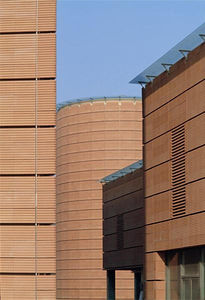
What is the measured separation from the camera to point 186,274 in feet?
132

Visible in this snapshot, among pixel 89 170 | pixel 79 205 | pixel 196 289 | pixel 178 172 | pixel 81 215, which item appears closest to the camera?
pixel 196 289

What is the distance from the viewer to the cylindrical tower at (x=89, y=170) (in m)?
110

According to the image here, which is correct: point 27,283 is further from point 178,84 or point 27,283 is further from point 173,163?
point 178,84

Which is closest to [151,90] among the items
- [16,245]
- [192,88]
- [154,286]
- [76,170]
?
[192,88]

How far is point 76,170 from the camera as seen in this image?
4424 inches

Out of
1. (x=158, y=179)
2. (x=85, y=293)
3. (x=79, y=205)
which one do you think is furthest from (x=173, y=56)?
(x=85, y=293)

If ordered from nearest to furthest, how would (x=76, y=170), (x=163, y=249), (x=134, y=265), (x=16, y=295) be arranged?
1. (x=16, y=295)
2. (x=163, y=249)
3. (x=134, y=265)
4. (x=76, y=170)

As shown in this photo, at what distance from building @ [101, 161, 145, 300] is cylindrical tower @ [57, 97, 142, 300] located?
3492cm

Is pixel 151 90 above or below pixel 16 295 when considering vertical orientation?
above

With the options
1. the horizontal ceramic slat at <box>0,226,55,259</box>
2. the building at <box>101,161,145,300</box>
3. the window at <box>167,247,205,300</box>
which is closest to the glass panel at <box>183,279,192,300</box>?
the window at <box>167,247,205,300</box>

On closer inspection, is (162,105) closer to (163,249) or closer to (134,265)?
(163,249)

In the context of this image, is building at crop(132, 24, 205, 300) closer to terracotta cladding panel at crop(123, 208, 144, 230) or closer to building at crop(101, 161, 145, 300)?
building at crop(101, 161, 145, 300)

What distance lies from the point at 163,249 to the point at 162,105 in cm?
773

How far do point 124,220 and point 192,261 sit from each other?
25.7 m
